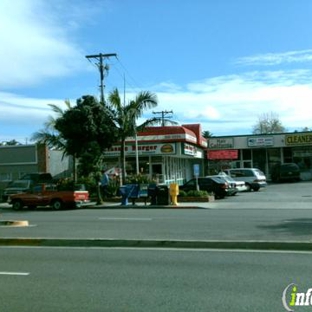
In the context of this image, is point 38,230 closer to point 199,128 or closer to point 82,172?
point 82,172

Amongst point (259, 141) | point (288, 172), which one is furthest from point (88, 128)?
point (259, 141)

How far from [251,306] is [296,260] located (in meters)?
3.22

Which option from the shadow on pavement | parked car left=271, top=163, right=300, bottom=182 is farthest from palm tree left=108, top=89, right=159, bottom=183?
parked car left=271, top=163, right=300, bottom=182

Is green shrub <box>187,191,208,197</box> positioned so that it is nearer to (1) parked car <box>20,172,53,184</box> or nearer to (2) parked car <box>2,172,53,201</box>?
(2) parked car <box>2,172,53,201</box>

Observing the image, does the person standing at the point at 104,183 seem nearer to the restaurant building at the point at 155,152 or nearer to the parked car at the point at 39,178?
the restaurant building at the point at 155,152

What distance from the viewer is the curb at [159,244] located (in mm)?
10664

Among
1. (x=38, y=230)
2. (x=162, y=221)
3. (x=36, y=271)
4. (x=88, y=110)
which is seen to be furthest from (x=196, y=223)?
(x=88, y=110)

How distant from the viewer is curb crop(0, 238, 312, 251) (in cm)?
1066

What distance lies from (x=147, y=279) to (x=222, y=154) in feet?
153

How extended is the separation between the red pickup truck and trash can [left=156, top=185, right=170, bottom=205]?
3.90m

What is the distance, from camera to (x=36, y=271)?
895cm

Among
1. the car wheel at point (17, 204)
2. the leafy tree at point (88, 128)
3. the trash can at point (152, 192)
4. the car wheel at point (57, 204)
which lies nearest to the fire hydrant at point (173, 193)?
the trash can at point (152, 192)

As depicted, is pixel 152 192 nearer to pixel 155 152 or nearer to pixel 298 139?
pixel 155 152
